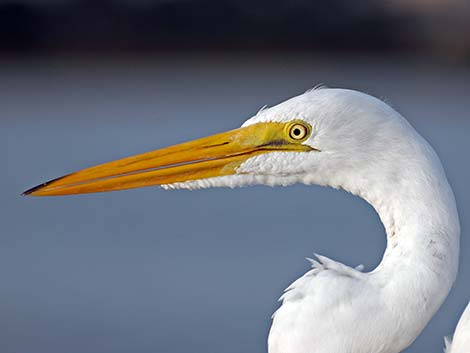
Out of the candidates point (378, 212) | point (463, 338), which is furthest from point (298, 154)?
point (463, 338)

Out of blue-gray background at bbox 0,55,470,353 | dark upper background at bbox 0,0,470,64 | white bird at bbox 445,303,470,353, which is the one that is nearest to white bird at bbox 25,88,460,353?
white bird at bbox 445,303,470,353

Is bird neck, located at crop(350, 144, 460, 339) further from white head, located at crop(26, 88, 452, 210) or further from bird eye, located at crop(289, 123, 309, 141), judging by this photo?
bird eye, located at crop(289, 123, 309, 141)

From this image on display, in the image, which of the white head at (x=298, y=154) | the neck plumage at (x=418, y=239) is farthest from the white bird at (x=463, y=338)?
the white head at (x=298, y=154)

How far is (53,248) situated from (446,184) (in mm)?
6321

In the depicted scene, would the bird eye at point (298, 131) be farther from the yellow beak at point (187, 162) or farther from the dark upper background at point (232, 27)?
the dark upper background at point (232, 27)

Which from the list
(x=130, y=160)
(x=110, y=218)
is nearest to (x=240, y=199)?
(x=110, y=218)

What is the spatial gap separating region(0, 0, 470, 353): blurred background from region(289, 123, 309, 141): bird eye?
396 centimetres

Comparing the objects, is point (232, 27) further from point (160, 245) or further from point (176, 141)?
point (160, 245)

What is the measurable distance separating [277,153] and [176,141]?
26.4 ft

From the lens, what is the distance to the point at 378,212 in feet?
11.3

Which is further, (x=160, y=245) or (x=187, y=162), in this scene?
(x=160, y=245)

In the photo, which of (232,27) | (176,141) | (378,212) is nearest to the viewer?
(378,212)

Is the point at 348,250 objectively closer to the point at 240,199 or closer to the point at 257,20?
the point at 240,199

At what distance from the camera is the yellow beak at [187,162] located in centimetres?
361
